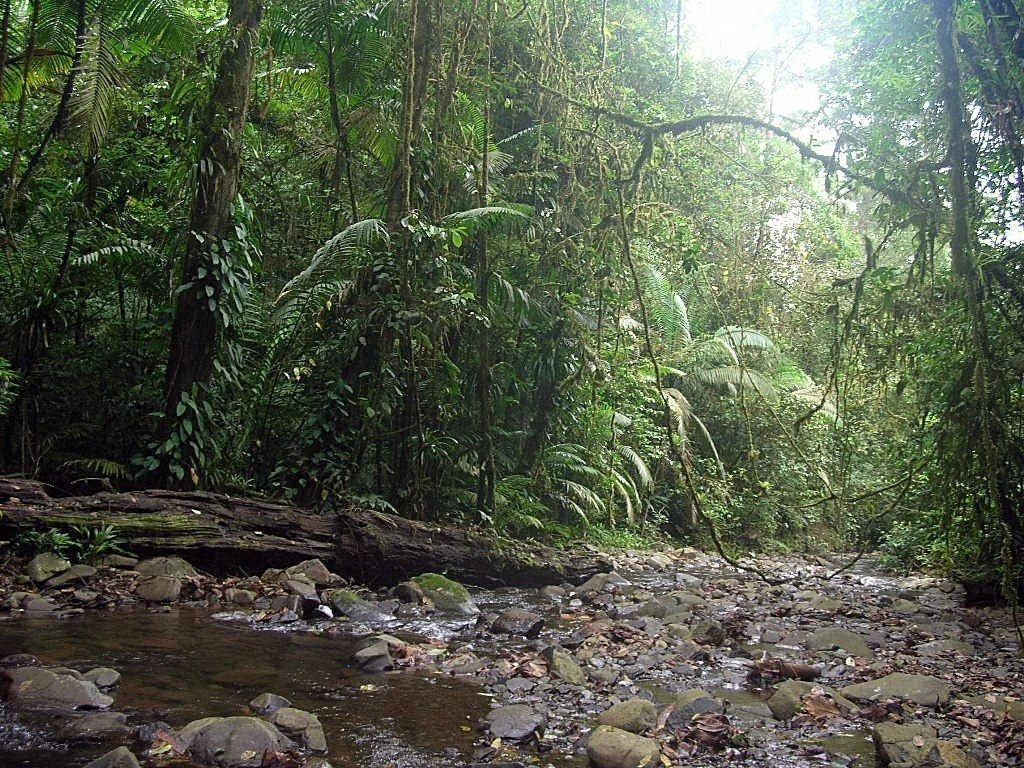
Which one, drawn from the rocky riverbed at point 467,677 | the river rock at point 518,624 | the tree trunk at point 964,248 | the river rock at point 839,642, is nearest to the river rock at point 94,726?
the rocky riverbed at point 467,677

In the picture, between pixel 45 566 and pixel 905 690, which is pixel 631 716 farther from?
pixel 45 566

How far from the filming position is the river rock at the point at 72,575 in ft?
17.5

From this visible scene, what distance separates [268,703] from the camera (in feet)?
11.4

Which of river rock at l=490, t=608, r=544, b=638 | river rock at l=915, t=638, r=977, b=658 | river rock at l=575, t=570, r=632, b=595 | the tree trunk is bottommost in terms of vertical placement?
river rock at l=575, t=570, r=632, b=595

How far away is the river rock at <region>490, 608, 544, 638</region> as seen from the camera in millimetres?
5430

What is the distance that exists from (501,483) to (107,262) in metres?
4.60

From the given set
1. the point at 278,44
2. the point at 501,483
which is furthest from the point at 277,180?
the point at 501,483

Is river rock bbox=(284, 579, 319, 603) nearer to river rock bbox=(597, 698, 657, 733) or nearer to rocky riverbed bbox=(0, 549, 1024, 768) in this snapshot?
rocky riverbed bbox=(0, 549, 1024, 768)

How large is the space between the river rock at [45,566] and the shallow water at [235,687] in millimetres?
727

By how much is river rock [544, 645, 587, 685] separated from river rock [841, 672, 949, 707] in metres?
1.40

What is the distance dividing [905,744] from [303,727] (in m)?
2.47

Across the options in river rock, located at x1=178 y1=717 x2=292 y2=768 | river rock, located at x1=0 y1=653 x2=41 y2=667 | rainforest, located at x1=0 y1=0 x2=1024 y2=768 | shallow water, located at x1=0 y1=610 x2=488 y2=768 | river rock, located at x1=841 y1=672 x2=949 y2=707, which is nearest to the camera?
river rock, located at x1=178 y1=717 x2=292 y2=768

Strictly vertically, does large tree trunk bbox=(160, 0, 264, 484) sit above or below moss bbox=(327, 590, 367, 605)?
above

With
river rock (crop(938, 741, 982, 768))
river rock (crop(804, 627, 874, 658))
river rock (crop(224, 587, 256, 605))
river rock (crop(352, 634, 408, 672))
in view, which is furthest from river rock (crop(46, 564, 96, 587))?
river rock (crop(938, 741, 982, 768))
